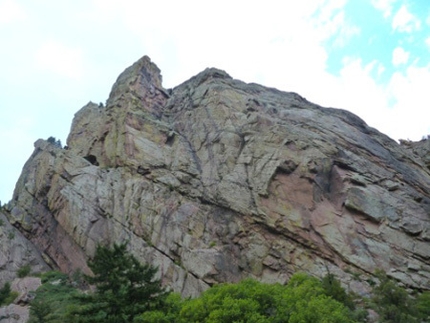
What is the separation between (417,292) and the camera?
32.2 m

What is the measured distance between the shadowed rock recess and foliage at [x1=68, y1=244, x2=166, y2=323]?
12674mm

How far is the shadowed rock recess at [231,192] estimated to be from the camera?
3569 cm

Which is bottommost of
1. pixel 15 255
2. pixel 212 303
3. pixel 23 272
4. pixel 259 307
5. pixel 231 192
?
pixel 23 272

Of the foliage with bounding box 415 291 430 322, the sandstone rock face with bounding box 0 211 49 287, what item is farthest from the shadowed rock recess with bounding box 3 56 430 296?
the foliage with bounding box 415 291 430 322

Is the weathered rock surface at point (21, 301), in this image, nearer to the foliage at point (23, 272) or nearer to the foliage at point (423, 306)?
the foliage at point (23, 272)

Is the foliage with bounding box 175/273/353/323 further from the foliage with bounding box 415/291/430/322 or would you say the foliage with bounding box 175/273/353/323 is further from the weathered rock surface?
the weathered rock surface

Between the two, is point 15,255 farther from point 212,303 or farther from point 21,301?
point 212,303

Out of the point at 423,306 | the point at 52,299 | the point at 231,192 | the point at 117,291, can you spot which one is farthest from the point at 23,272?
the point at 423,306

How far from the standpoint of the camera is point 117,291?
21.8 metres

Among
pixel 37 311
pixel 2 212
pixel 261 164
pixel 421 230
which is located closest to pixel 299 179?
pixel 261 164

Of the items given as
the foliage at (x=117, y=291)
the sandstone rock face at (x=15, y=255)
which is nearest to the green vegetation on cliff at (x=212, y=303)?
the foliage at (x=117, y=291)

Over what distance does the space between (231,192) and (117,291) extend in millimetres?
20209

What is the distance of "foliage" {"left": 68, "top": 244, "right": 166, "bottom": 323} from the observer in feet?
68.9

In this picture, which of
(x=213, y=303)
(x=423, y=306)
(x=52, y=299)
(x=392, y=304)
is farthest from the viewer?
(x=52, y=299)
